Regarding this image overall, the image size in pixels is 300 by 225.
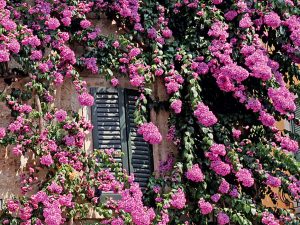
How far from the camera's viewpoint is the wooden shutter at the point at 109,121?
1070 centimetres

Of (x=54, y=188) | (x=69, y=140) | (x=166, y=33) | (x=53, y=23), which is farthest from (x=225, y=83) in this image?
(x=54, y=188)

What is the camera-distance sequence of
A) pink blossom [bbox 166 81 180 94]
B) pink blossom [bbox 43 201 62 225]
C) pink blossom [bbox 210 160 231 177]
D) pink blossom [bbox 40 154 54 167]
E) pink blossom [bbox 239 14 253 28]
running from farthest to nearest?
pink blossom [bbox 239 14 253 28]
pink blossom [bbox 166 81 180 94]
pink blossom [bbox 210 160 231 177]
pink blossom [bbox 40 154 54 167]
pink blossom [bbox 43 201 62 225]

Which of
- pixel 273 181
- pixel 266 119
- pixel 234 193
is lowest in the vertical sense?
pixel 234 193

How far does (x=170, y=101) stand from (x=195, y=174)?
1.02 m

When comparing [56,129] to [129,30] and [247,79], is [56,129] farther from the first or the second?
[247,79]

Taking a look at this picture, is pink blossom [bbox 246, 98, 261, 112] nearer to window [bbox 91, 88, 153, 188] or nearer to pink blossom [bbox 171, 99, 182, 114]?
pink blossom [bbox 171, 99, 182, 114]

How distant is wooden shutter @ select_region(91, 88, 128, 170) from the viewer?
35.1 ft

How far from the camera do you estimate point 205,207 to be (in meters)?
10.4

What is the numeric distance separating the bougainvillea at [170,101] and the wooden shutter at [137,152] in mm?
175

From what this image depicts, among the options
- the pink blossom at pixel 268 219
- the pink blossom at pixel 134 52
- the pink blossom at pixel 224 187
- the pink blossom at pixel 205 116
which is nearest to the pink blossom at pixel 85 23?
the pink blossom at pixel 134 52

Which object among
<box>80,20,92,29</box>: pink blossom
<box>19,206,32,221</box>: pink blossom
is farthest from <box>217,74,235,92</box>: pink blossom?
<box>19,206,32,221</box>: pink blossom

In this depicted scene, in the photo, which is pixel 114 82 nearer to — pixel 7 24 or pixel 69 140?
pixel 69 140

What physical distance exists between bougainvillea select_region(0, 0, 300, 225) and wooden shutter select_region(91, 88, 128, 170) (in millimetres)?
225

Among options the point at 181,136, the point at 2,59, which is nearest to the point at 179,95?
the point at 181,136
